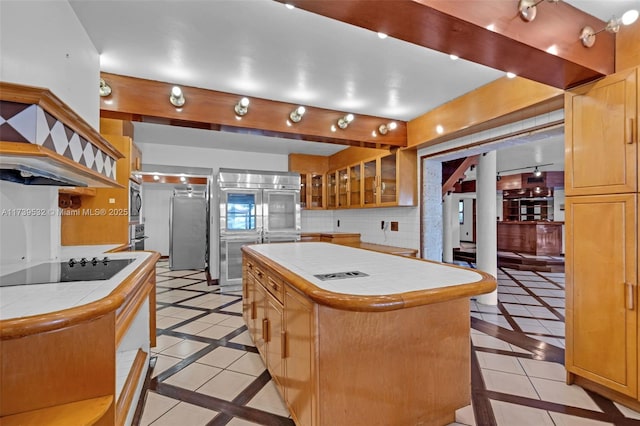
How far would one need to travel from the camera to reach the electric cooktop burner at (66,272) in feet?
4.56

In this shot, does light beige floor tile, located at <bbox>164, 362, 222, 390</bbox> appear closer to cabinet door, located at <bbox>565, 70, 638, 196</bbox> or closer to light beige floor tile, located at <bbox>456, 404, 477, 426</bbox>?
light beige floor tile, located at <bbox>456, 404, 477, 426</bbox>

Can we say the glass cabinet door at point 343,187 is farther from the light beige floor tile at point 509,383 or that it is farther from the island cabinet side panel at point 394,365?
the island cabinet side panel at point 394,365

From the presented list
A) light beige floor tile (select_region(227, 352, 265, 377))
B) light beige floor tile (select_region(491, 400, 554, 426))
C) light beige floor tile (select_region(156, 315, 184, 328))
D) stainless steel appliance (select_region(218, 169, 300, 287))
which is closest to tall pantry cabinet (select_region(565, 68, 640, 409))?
light beige floor tile (select_region(491, 400, 554, 426))

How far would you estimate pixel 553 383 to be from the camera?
2.05m

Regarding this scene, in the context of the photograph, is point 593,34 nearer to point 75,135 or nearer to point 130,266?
point 75,135

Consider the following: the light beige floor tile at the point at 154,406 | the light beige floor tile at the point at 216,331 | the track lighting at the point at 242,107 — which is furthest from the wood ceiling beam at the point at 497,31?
the light beige floor tile at the point at 216,331

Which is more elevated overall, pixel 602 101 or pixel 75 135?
pixel 602 101

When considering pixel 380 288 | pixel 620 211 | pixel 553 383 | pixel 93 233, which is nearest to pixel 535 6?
pixel 620 211

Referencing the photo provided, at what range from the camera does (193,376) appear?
84.4 inches

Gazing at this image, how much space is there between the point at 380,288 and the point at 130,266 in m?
1.45

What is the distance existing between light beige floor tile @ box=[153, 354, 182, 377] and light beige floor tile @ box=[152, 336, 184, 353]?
138mm

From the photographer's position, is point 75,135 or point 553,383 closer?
point 75,135

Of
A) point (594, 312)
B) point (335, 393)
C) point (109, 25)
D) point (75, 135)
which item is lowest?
point (335, 393)

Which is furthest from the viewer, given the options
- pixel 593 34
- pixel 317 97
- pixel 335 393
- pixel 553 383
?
pixel 317 97
